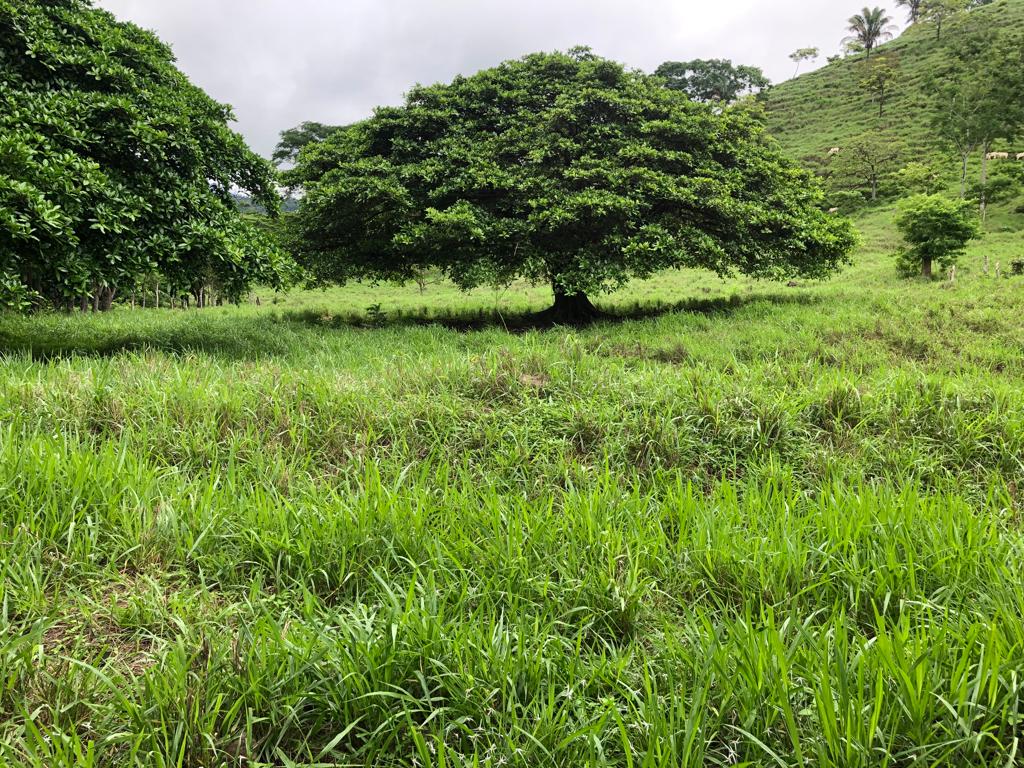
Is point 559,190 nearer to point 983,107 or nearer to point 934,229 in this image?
point 934,229

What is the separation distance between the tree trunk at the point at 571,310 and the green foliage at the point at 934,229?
48.9 feet

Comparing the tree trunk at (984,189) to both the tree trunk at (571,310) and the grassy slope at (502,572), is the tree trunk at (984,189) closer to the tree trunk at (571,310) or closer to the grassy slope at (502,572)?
the tree trunk at (571,310)

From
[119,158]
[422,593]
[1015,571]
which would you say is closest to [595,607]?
[422,593]

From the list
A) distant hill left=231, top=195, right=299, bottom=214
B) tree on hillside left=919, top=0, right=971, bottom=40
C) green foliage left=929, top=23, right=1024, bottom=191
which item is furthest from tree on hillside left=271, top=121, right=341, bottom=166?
tree on hillside left=919, top=0, right=971, bottom=40

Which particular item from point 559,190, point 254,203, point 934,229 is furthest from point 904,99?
point 254,203

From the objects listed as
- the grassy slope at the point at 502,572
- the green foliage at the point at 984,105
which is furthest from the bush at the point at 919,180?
the grassy slope at the point at 502,572

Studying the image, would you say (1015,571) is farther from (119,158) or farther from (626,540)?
(119,158)

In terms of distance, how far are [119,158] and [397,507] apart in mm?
8089

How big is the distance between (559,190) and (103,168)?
25.9 ft

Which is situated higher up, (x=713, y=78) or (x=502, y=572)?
(x=713, y=78)

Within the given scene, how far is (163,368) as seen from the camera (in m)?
5.49

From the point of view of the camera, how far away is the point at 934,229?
19.0m

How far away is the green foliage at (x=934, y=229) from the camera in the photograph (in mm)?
18703

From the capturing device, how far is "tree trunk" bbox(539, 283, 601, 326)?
12.6m
